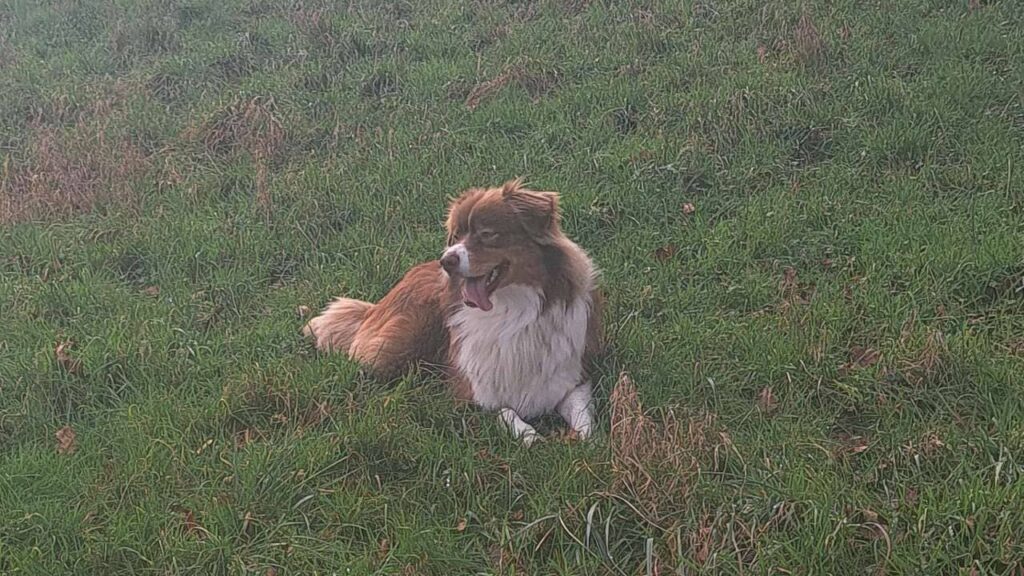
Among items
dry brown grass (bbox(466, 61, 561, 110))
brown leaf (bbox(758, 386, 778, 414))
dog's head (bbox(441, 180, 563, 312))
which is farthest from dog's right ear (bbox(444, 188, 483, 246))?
dry brown grass (bbox(466, 61, 561, 110))

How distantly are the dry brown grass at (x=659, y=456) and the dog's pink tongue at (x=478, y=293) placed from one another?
760 millimetres

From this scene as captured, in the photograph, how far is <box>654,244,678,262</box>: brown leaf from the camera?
18.4 feet

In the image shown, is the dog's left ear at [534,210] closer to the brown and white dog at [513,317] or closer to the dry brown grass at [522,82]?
the brown and white dog at [513,317]

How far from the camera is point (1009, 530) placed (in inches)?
116

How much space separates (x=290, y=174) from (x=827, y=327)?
13.2 feet

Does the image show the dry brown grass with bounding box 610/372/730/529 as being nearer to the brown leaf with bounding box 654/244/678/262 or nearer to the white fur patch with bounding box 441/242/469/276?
the white fur patch with bounding box 441/242/469/276

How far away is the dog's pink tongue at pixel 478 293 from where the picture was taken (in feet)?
14.1

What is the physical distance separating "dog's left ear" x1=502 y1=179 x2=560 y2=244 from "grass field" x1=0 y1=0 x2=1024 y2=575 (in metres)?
0.69

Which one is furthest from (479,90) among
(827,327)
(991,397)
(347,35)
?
(991,397)

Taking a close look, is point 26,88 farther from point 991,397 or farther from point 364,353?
point 991,397

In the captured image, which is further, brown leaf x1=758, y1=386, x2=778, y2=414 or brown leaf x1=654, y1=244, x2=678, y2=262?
brown leaf x1=654, y1=244, x2=678, y2=262

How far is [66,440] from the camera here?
4180 millimetres

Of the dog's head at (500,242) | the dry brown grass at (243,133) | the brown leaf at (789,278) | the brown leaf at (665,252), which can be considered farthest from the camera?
the dry brown grass at (243,133)

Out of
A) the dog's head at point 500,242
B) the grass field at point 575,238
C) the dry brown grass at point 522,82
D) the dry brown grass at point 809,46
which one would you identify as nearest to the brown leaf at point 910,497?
the grass field at point 575,238
